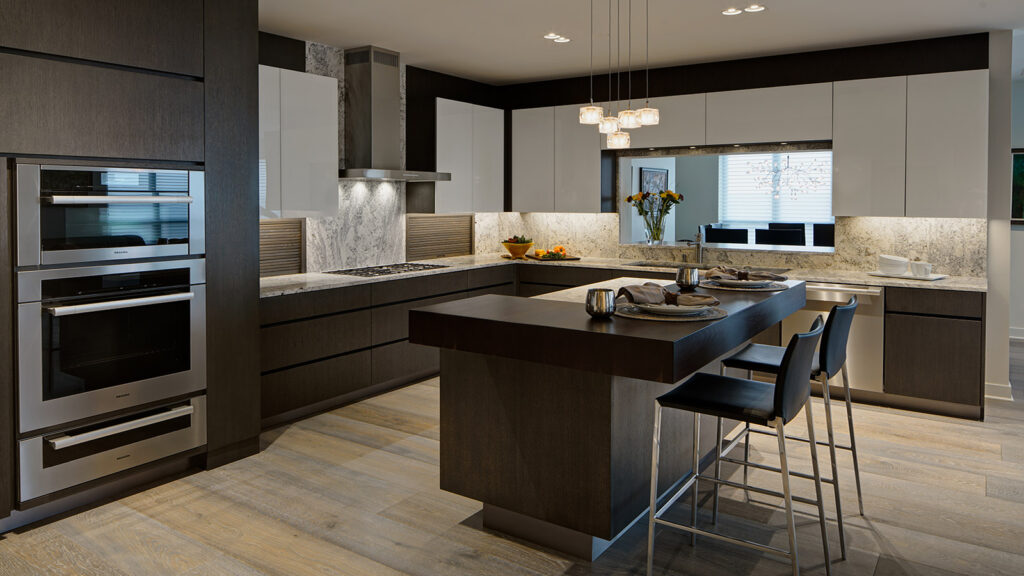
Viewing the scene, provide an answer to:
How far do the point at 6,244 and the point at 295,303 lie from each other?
5.78ft

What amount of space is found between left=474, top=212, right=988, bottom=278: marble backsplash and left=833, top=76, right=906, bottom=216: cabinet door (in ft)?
0.91

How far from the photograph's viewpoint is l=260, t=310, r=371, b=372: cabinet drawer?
440 centimetres

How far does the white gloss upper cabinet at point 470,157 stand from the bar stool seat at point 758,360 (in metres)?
3.28

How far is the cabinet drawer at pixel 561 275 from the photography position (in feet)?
20.2

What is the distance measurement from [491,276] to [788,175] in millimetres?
2547

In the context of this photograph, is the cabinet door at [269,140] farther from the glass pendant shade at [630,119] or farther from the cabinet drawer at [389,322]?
the glass pendant shade at [630,119]

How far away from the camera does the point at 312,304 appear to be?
4648 mm

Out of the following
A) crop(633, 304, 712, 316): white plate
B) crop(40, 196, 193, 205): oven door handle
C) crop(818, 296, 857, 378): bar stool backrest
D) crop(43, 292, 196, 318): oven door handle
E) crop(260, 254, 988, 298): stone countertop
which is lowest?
crop(818, 296, 857, 378): bar stool backrest

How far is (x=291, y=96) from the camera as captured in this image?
186 inches

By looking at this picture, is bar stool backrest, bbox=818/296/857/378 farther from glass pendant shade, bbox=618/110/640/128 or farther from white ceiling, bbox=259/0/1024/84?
white ceiling, bbox=259/0/1024/84

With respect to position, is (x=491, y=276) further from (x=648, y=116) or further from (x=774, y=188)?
(x=648, y=116)

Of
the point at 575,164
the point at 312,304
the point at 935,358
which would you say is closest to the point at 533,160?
the point at 575,164

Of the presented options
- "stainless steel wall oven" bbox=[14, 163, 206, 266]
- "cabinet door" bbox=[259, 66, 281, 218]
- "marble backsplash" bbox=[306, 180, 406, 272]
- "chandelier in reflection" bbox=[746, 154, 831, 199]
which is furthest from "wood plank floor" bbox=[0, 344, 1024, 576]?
"chandelier in reflection" bbox=[746, 154, 831, 199]

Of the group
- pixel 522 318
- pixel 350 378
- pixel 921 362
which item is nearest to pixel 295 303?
pixel 350 378
